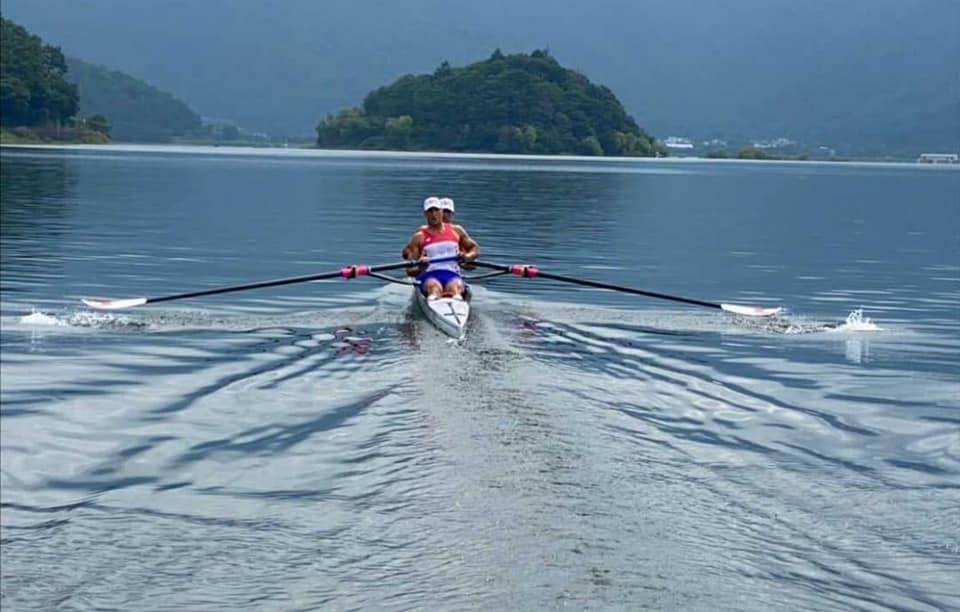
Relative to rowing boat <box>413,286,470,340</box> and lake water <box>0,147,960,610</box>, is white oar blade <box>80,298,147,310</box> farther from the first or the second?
rowing boat <box>413,286,470,340</box>

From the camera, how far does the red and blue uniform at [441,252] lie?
2483 centimetres

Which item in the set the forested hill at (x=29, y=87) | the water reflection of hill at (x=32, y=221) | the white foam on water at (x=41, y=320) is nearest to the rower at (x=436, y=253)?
the white foam on water at (x=41, y=320)

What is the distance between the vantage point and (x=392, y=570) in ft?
35.4

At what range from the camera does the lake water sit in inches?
422

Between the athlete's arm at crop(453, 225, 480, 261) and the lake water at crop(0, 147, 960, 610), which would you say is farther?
the athlete's arm at crop(453, 225, 480, 261)

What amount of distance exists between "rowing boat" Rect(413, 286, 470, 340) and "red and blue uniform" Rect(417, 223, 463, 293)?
0.93 meters

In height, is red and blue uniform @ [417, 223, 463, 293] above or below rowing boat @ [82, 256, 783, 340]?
above

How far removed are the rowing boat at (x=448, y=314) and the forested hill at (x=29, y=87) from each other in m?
141

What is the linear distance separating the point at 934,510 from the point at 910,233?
43.6 meters

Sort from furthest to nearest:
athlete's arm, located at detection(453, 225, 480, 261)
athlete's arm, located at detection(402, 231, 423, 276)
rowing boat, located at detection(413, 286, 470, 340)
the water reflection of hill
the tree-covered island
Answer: the tree-covered island
the water reflection of hill
athlete's arm, located at detection(453, 225, 480, 261)
athlete's arm, located at detection(402, 231, 423, 276)
rowing boat, located at detection(413, 286, 470, 340)

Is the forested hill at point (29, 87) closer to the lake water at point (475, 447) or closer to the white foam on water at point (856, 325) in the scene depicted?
the lake water at point (475, 447)

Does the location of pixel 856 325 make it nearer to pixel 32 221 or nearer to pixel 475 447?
pixel 475 447

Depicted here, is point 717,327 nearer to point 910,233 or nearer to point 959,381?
point 959,381

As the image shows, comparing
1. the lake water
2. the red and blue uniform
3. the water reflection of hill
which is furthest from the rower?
the water reflection of hill
